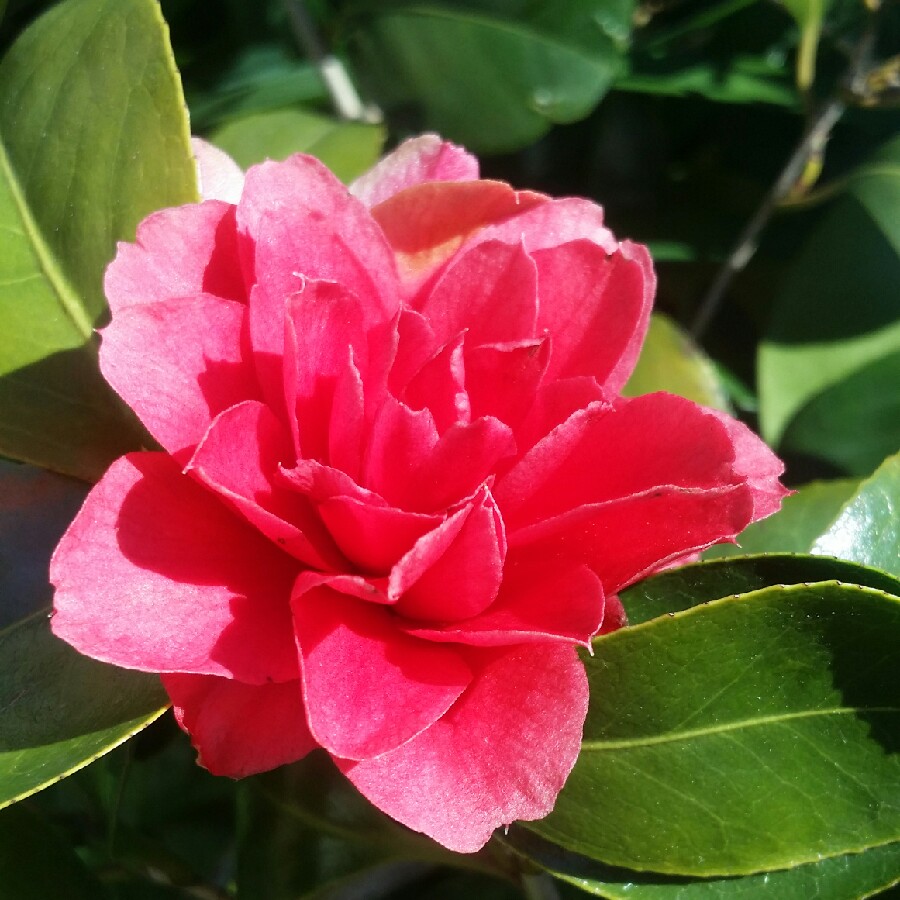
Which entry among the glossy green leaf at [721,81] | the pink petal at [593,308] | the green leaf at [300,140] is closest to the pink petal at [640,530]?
the pink petal at [593,308]

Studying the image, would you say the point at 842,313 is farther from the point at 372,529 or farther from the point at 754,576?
the point at 372,529

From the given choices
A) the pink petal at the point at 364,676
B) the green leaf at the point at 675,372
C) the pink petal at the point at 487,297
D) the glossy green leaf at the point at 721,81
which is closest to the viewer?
the pink petal at the point at 364,676

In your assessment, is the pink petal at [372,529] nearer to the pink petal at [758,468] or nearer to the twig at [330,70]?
the pink petal at [758,468]

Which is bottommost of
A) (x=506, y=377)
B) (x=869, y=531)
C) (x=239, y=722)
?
(x=869, y=531)

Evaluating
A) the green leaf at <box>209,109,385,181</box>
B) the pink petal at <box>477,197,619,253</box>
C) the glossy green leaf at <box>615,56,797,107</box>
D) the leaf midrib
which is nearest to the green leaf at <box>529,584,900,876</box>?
the leaf midrib

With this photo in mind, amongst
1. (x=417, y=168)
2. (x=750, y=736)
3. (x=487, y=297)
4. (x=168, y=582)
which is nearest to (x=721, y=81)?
(x=417, y=168)

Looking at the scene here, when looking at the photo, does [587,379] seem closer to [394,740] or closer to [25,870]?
[394,740]

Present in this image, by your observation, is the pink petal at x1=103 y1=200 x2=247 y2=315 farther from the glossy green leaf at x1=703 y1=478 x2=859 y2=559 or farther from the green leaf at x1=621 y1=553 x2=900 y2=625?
the glossy green leaf at x1=703 y1=478 x2=859 y2=559
